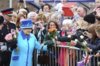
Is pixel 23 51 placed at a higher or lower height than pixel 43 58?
higher

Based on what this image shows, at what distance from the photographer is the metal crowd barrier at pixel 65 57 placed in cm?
818

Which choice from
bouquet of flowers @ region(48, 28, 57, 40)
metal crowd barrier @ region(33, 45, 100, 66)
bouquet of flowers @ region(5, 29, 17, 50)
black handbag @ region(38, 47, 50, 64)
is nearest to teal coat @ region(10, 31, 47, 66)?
bouquet of flowers @ region(5, 29, 17, 50)

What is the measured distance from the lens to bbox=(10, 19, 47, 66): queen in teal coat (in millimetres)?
8734

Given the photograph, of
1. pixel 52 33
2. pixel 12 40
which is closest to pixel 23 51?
pixel 12 40

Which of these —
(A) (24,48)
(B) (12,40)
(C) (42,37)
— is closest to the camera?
(B) (12,40)

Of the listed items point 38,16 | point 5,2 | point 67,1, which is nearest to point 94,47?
point 38,16

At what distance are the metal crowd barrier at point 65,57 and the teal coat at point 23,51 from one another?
59cm

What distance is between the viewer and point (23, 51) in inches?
344

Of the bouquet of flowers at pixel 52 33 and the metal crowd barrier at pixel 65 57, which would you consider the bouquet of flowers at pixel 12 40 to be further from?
the metal crowd barrier at pixel 65 57

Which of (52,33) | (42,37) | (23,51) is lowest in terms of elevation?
(23,51)

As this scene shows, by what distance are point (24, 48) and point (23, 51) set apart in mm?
71

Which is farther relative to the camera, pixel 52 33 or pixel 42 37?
pixel 42 37

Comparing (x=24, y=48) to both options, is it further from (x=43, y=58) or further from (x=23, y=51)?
(x=43, y=58)

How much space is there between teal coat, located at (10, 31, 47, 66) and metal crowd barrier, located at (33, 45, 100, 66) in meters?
0.59
